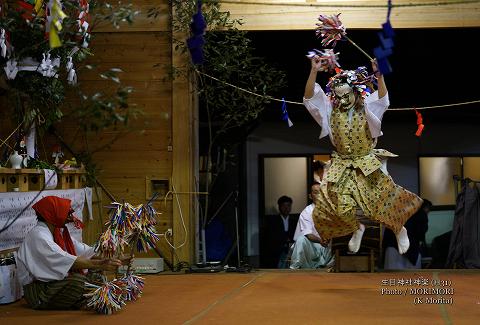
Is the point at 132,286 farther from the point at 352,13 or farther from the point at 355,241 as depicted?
the point at 352,13

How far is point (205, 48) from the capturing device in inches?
307

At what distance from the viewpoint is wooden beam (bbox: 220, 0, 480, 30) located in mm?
7488

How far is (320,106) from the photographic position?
239 inches

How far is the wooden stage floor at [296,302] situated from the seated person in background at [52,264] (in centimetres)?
11

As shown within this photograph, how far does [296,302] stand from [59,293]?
60.7 inches

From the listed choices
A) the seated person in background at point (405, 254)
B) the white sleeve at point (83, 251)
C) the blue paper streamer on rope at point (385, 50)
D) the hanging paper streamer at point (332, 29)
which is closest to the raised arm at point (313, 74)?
the hanging paper streamer at point (332, 29)

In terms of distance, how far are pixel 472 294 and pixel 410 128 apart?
554cm

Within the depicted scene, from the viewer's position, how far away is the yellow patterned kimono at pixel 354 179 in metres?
5.96

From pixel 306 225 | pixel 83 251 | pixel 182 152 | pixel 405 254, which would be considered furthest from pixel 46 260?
pixel 405 254

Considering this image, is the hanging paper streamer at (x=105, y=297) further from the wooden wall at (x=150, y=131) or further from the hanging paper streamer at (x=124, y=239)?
the wooden wall at (x=150, y=131)

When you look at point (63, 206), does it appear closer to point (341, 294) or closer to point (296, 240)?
point (341, 294)

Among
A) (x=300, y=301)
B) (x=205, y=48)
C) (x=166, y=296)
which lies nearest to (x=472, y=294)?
(x=300, y=301)

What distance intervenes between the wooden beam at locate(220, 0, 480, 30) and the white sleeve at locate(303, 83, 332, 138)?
5.66ft

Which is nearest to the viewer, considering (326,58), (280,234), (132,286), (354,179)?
(132,286)
